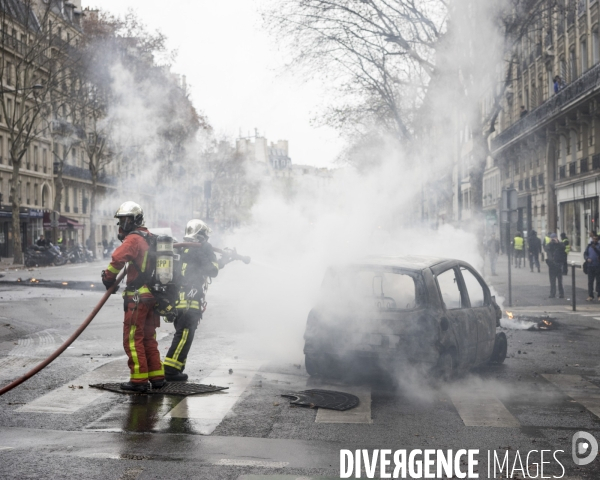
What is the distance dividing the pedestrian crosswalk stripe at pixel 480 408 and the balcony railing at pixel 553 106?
83.0 feet

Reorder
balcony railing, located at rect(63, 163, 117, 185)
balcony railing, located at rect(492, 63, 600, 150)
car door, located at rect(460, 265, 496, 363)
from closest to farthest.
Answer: car door, located at rect(460, 265, 496, 363), balcony railing, located at rect(492, 63, 600, 150), balcony railing, located at rect(63, 163, 117, 185)

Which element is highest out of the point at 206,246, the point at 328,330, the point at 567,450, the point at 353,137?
the point at 353,137

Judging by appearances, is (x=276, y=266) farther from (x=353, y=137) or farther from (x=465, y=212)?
(x=465, y=212)

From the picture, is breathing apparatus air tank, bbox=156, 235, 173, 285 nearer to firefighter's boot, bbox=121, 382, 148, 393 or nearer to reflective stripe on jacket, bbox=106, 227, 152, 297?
reflective stripe on jacket, bbox=106, 227, 152, 297

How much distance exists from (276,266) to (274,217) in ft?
9.40

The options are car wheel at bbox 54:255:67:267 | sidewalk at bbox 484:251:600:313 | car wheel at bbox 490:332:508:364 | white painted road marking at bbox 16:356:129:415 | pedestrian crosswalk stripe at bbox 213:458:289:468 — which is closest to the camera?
pedestrian crosswalk stripe at bbox 213:458:289:468

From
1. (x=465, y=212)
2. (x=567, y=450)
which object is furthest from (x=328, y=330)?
(x=465, y=212)

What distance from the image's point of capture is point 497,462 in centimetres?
523

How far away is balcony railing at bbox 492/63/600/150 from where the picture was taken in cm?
3134

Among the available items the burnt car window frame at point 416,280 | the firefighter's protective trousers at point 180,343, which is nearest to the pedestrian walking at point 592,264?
the burnt car window frame at point 416,280

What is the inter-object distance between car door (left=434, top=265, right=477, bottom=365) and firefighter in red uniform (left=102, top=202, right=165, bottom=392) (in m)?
2.83

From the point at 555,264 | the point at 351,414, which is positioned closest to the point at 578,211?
the point at 555,264

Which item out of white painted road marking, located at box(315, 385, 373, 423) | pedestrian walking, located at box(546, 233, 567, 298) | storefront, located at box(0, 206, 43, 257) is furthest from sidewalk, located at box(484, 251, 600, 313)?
A: storefront, located at box(0, 206, 43, 257)

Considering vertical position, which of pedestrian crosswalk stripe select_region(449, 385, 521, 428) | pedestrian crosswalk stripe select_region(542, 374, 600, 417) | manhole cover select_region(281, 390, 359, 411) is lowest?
pedestrian crosswalk stripe select_region(542, 374, 600, 417)
